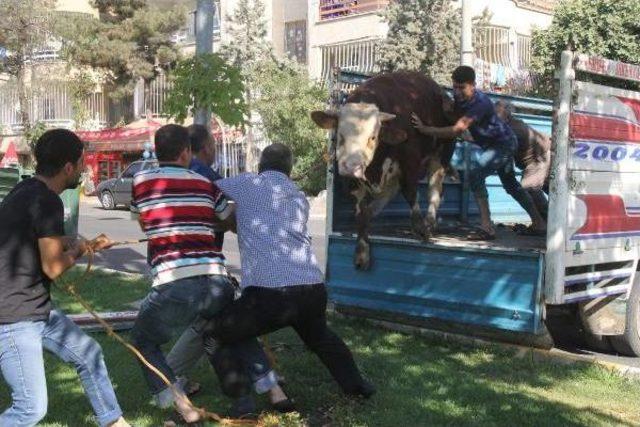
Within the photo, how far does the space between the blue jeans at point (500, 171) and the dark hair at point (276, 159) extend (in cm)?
297

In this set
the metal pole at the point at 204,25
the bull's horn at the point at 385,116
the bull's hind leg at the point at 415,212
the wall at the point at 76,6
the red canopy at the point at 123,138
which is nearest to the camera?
the bull's horn at the point at 385,116

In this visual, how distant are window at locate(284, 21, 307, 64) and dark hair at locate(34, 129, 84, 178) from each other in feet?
95.8

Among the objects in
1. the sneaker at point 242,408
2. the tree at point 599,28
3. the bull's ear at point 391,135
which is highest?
the tree at point 599,28

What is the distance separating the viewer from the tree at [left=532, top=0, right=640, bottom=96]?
2122 cm

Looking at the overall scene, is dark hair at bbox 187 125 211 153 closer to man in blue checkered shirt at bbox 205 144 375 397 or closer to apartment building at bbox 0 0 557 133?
man in blue checkered shirt at bbox 205 144 375 397

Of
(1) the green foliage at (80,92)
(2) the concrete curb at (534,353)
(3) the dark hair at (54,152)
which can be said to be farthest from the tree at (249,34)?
(3) the dark hair at (54,152)

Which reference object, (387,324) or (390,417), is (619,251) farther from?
(390,417)

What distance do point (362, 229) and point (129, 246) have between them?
9296mm

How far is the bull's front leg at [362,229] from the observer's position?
7023 millimetres

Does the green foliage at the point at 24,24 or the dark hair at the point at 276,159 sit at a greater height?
the green foliage at the point at 24,24

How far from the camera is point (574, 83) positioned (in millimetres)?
5859

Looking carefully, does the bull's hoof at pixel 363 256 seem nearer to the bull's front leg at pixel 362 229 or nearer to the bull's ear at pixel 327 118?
the bull's front leg at pixel 362 229

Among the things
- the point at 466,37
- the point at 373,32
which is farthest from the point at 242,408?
the point at 373,32

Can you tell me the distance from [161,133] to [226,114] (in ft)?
7.92
